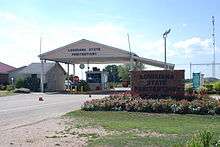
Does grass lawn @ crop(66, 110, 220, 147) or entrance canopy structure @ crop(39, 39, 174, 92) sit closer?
grass lawn @ crop(66, 110, 220, 147)

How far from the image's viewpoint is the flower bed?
20203mm

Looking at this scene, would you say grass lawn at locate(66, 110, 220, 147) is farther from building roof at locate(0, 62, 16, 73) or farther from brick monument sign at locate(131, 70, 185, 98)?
building roof at locate(0, 62, 16, 73)

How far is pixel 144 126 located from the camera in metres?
16.0

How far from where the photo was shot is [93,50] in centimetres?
5350

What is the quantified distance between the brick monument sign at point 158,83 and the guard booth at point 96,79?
3513 cm

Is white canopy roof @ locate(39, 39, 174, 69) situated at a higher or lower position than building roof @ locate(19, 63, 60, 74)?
higher

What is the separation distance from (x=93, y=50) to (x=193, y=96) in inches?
1216

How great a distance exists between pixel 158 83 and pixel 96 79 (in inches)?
1431

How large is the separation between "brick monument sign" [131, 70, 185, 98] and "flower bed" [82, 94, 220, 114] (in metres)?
0.81

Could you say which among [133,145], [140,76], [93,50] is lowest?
[133,145]

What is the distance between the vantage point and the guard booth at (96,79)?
5990 centimetres

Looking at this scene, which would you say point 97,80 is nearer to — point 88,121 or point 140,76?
point 140,76

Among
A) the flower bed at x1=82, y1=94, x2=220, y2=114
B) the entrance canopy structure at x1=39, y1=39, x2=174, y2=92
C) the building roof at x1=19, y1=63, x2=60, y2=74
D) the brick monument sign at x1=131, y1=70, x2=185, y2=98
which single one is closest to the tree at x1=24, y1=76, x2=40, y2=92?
the building roof at x1=19, y1=63, x2=60, y2=74

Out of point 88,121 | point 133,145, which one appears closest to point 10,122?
point 88,121
